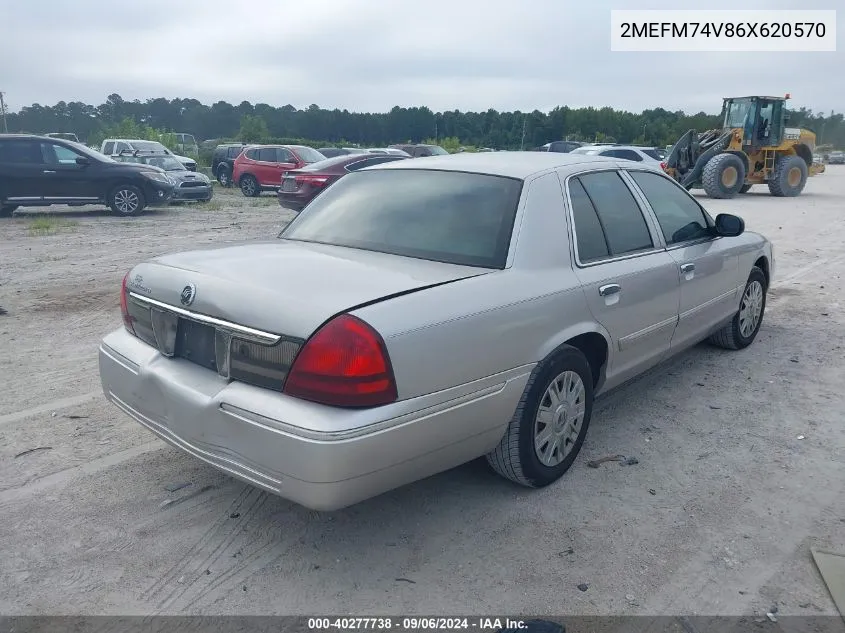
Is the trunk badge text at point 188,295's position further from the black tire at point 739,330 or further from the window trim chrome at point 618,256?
the black tire at point 739,330

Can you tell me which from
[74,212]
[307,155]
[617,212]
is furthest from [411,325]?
[307,155]

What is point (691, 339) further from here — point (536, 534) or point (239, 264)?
point (239, 264)

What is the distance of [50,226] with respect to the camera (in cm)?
1308

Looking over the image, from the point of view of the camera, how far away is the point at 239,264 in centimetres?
322

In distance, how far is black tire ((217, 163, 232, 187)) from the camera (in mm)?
27062

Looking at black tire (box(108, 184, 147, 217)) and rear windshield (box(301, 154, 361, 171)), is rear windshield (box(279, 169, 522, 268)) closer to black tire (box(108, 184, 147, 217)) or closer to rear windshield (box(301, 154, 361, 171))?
rear windshield (box(301, 154, 361, 171))

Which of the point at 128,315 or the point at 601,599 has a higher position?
the point at 128,315

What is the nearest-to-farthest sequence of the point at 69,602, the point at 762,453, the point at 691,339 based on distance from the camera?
1. the point at 69,602
2. the point at 762,453
3. the point at 691,339

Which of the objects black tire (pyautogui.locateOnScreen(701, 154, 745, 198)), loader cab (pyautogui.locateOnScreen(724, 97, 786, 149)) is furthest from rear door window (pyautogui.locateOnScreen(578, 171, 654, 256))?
loader cab (pyautogui.locateOnScreen(724, 97, 786, 149))

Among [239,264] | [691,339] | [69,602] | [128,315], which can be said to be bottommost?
[69,602]

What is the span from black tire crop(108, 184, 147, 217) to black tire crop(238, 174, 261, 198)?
709 centimetres

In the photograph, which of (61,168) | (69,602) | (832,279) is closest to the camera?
(69,602)

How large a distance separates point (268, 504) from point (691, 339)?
2.98 m

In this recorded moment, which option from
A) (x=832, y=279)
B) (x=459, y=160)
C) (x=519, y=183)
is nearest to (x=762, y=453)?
(x=519, y=183)
